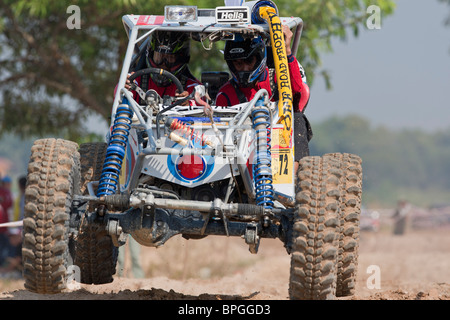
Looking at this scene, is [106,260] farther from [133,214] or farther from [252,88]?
[252,88]

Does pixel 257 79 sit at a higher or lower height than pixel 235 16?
lower

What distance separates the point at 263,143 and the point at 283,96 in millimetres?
1023

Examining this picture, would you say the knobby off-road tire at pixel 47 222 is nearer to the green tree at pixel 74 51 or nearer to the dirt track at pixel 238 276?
the dirt track at pixel 238 276

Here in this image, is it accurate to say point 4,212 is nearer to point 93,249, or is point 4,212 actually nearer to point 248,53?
point 93,249

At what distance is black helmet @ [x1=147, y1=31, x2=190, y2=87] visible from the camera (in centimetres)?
909

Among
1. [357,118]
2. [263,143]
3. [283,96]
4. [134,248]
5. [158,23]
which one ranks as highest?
[357,118]

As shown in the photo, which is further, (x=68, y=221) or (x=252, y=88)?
(x=252, y=88)

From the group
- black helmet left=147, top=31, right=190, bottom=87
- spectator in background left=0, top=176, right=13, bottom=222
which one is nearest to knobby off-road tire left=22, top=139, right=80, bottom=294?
black helmet left=147, top=31, right=190, bottom=87

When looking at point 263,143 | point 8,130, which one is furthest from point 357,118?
point 263,143

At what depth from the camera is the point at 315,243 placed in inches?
277

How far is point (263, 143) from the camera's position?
25.1ft

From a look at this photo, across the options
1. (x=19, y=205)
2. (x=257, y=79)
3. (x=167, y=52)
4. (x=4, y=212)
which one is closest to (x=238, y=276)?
(x=19, y=205)

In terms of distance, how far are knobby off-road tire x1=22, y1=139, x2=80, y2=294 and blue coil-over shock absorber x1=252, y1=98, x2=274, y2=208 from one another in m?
1.60

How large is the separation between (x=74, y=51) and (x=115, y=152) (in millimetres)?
7432
